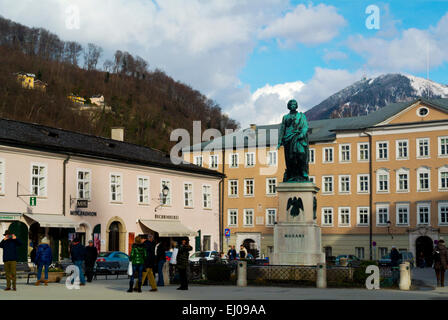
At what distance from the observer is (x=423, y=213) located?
63.6 m

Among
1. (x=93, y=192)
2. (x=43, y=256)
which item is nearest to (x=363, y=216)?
(x=93, y=192)

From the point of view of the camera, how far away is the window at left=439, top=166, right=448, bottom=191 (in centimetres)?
6291

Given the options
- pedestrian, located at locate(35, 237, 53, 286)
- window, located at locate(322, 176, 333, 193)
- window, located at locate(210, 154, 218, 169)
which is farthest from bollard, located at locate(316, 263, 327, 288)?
window, located at locate(210, 154, 218, 169)

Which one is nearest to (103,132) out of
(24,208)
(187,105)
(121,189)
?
(187,105)

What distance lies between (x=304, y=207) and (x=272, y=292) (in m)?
4.81

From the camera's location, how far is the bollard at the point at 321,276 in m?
23.4

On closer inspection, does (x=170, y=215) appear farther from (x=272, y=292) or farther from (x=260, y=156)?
(x=272, y=292)

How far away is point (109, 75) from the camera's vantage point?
5335 inches

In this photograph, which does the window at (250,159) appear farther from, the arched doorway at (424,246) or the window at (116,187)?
the window at (116,187)

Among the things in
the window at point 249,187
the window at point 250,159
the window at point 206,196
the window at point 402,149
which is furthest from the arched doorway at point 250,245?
the window at point 402,149

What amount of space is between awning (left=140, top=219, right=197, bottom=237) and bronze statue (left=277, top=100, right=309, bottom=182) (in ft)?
75.8

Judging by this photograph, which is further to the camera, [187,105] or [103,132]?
[187,105]

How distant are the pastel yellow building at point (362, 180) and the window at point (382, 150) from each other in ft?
0.29

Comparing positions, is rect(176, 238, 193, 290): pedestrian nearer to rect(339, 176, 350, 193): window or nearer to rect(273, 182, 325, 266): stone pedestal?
rect(273, 182, 325, 266): stone pedestal
